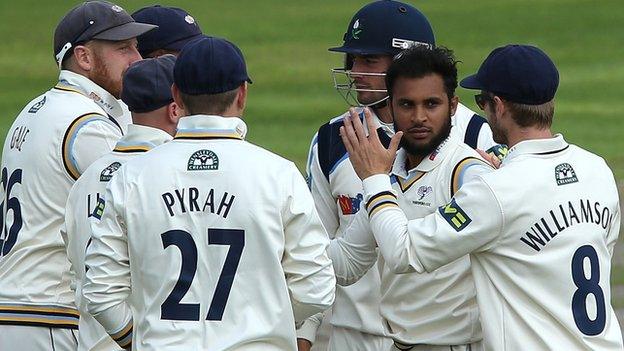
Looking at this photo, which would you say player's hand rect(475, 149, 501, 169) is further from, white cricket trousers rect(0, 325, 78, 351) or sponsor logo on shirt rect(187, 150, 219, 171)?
white cricket trousers rect(0, 325, 78, 351)

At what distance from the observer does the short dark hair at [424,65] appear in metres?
5.48

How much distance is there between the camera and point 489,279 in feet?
16.8

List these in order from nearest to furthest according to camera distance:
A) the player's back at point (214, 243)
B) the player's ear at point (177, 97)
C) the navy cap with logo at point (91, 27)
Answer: the player's back at point (214, 243) < the player's ear at point (177, 97) < the navy cap with logo at point (91, 27)

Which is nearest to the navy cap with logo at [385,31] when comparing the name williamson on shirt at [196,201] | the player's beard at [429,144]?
the player's beard at [429,144]

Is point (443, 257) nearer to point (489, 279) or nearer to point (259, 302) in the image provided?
point (489, 279)

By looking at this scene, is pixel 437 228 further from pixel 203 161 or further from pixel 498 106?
pixel 203 161

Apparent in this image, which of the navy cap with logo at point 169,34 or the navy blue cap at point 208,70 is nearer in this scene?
the navy blue cap at point 208,70

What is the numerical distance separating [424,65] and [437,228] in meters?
0.73

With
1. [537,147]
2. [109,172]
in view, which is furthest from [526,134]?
[109,172]

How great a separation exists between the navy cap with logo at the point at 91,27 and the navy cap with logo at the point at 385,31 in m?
0.94

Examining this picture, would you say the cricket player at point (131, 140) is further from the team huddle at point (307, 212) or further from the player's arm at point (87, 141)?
the player's arm at point (87, 141)

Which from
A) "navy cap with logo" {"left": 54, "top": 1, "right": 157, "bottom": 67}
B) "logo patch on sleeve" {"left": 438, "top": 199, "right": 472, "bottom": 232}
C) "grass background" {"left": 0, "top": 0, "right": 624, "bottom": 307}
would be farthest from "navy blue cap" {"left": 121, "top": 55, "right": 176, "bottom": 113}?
"grass background" {"left": 0, "top": 0, "right": 624, "bottom": 307}

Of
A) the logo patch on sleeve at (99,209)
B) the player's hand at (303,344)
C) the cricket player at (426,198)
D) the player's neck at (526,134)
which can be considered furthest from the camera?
the player's hand at (303,344)

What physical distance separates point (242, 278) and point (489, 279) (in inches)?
37.0
